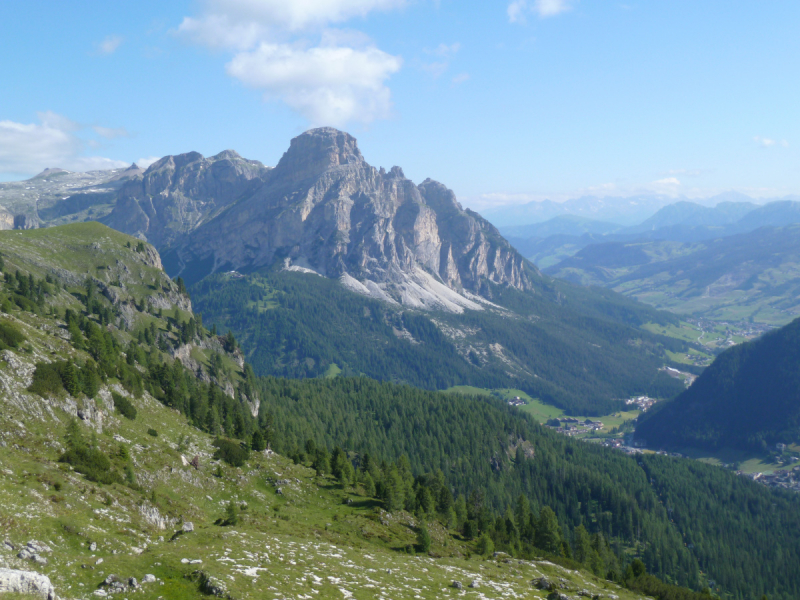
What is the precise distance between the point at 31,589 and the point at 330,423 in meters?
168

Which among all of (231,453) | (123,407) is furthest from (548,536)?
(123,407)

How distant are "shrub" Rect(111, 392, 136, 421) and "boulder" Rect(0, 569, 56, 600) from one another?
53052 mm

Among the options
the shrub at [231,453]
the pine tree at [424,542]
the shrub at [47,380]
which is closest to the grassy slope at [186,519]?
the shrub at [47,380]

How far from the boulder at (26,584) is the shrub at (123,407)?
53.1 m

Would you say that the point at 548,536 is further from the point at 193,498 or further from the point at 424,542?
the point at 193,498

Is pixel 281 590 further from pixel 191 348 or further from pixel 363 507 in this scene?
pixel 191 348

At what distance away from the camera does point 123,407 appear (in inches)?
3201

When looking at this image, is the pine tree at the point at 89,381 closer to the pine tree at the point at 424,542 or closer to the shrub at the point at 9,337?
the shrub at the point at 9,337

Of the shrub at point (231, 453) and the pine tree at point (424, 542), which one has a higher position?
the shrub at point (231, 453)

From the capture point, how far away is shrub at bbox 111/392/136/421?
266 ft

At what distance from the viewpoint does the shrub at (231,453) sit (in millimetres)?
84875

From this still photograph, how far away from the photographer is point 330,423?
197000 millimetres

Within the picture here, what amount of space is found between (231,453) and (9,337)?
1452 inches

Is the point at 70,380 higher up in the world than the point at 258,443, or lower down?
higher up
